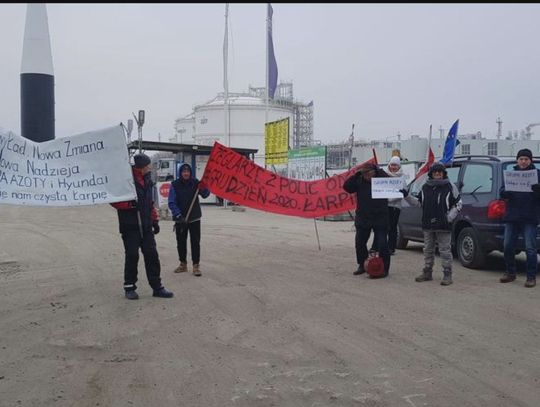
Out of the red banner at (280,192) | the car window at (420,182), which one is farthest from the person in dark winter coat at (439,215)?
the red banner at (280,192)

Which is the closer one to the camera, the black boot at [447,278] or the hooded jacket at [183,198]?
the black boot at [447,278]

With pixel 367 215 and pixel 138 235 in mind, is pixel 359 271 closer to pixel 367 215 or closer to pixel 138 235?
pixel 367 215

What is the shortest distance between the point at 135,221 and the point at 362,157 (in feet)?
186

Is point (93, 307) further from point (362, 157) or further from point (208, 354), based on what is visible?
point (362, 157)

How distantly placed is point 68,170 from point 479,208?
6.23m

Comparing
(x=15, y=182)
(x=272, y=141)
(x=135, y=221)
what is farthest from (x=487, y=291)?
(x=272, y=141)

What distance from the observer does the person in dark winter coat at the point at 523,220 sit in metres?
7.67

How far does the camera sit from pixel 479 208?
8.78m

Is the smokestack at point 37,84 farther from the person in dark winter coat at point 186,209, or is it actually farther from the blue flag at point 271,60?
the person in dark winter coat at point 186,209

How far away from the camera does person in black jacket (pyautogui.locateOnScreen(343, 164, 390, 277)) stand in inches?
335

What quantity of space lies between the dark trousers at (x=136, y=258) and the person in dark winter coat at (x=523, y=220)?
4950 millimetres

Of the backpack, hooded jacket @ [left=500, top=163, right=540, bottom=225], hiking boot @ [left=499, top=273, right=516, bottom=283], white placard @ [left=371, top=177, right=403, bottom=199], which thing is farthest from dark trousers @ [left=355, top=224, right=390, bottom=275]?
hooded jacket @ [left=500, top=163, right=540, bottom=225]

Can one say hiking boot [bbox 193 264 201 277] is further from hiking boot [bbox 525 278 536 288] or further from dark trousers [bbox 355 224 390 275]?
hiking boot [bbox 525 278 536 288]

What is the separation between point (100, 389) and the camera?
4172 millimetres
